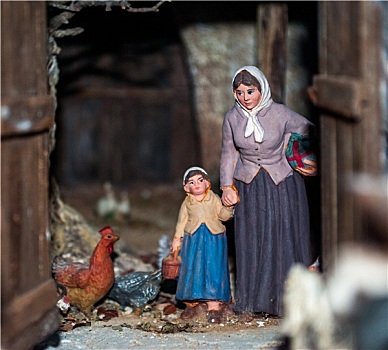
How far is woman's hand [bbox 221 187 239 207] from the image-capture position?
653cm

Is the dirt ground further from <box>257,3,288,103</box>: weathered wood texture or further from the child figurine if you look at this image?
<box>257,3,288,103</box>: weathered wood texture

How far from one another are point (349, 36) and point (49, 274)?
2255mm

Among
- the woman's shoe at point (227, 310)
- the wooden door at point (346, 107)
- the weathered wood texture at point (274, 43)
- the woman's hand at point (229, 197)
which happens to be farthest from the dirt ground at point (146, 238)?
the weathered wood texture at point (274, 43)

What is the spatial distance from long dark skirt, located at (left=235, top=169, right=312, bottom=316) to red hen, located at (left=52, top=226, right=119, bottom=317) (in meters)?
1.05

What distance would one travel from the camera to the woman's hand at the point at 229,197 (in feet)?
21.4

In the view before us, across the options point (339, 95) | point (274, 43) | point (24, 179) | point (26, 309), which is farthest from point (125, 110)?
point (339, 95)

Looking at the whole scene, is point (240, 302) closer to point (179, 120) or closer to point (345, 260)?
point (345, 260)

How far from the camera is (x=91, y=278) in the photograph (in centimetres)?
695

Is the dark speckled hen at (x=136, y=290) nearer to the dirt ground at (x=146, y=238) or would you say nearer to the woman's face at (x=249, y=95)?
the dirt ground at (x=146, y=238)

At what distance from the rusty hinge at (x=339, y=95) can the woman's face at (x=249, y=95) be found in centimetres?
106

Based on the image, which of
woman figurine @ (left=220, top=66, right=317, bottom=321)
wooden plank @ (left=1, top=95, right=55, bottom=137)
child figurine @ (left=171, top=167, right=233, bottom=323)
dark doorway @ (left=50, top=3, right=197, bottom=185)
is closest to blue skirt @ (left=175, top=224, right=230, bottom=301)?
child figurine @ (left=171, top=167, right=233, bottom=323)

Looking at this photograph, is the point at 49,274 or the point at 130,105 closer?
the point at 49,274

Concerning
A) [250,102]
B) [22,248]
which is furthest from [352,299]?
[250,102]

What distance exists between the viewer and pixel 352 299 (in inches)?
168
